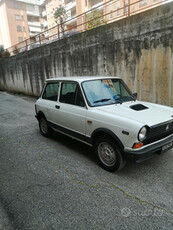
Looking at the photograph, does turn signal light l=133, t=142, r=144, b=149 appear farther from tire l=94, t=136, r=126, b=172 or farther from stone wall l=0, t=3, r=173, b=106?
stone wall l=0, t=3, r=173, b=106

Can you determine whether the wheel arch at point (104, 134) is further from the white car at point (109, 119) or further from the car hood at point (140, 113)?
the car hood at point (140, 113)

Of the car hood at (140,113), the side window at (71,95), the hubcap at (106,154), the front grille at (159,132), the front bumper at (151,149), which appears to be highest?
the side window at (71,95)

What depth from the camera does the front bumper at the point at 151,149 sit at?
101 inches

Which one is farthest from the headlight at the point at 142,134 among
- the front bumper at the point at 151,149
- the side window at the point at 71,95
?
the side window at the point at 71,95

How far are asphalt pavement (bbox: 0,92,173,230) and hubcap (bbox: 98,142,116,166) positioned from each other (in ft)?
0.68

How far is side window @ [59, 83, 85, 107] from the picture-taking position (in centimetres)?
352

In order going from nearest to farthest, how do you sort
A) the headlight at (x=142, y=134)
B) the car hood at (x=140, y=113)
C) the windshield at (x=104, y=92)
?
the headlight at (x=142, y=134) < the car hood at (x=140, y=113) < the windshield at (x=104, y=92)

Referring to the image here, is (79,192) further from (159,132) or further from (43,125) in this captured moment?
(43,125)

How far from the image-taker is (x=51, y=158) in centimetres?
367

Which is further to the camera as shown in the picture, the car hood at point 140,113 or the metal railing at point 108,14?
the metal railing at point 108,14

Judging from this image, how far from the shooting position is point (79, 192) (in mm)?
2568

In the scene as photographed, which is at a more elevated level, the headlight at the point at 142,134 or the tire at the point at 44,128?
the headlight at the point at 142,134

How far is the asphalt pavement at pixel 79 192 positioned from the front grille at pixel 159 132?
71 cm

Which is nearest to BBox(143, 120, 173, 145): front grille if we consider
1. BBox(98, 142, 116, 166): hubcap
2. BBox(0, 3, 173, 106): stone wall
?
BBox(98, 142, 116, 166): hubcap
